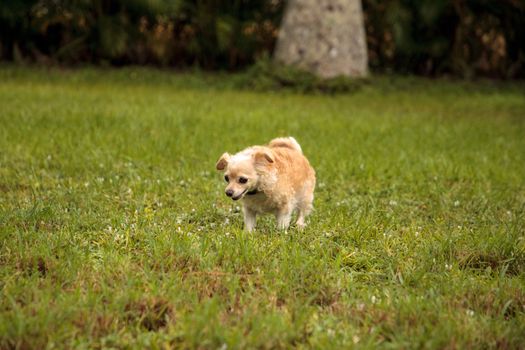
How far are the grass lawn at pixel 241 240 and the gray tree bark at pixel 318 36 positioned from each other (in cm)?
579

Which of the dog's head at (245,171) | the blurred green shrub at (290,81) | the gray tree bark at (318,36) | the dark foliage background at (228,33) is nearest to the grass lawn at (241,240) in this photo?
the dog's head at (245,171)

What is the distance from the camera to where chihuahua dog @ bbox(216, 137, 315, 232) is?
466cm

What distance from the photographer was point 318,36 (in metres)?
15.9

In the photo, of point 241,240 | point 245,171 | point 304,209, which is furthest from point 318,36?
point 241,240

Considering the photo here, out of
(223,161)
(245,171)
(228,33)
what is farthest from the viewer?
(228,33)

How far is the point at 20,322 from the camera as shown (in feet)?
10.0

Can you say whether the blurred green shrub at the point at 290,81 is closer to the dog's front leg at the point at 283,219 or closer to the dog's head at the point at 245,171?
the dog's front leg at the point at 283,219

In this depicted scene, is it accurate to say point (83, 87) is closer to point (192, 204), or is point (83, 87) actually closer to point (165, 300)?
point (192, 204)

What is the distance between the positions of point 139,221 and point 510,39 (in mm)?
17012

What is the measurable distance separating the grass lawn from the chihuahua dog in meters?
0.17

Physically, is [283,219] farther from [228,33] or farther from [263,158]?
[228,33]

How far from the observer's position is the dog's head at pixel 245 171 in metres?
4.60

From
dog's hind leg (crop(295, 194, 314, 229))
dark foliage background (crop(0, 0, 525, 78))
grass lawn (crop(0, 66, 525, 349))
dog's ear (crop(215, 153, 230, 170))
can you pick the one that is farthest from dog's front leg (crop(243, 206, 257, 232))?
dark foliage background (crop(0, 0, 525, 78))

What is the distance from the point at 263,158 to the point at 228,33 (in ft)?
43.7
